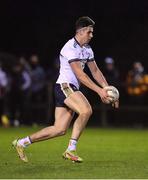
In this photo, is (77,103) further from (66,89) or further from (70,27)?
(70,27)

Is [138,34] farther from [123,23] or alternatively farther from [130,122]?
[130,122]

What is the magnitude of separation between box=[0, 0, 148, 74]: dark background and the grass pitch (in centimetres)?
1130

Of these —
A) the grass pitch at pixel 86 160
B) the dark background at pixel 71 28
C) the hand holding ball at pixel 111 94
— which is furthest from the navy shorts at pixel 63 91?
the dark background at pixel 71 28

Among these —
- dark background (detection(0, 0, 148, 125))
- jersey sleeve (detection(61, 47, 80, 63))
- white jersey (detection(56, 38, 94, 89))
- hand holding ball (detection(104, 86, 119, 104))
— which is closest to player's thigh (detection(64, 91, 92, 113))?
white jersey (detection(56, 38, 94, 89))

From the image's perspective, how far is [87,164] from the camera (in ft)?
44.2

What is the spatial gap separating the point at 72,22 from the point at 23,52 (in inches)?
120

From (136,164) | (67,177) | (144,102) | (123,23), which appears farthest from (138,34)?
(67,177)

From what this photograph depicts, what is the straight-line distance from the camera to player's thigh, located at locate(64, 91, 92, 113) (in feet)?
43.7

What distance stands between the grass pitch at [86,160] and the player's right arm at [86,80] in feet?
3.77

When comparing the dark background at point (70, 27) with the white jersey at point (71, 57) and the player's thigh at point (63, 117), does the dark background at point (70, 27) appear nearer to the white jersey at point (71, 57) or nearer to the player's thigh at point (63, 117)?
the white jersey at point (71, 57)

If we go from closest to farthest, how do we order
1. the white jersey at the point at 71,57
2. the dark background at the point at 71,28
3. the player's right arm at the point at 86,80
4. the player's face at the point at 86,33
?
the player's right arm at the point at 86,80
the white jersey at the point at 71,57
the player's face at the point at 86,33
the dark background at the point at 71,28

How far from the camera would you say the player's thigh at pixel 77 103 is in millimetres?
13328

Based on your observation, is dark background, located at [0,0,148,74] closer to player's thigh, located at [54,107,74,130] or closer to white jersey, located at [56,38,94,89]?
white jersey, located at [56,38,94,89]

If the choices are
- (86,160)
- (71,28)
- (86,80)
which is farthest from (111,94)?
(71,28)
